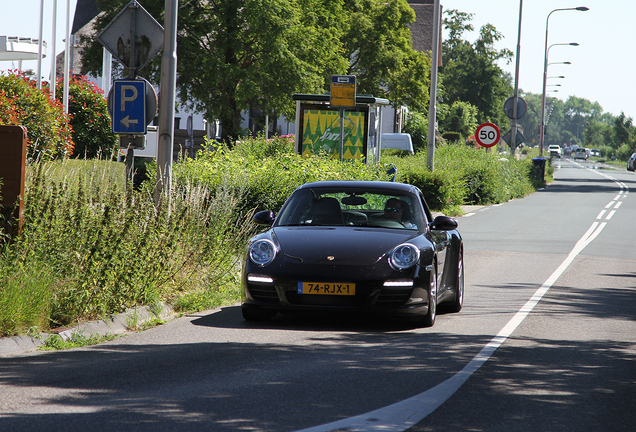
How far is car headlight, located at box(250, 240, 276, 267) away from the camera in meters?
7.98

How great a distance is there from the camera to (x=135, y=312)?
26.3ft

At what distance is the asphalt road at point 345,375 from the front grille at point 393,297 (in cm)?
A: 31

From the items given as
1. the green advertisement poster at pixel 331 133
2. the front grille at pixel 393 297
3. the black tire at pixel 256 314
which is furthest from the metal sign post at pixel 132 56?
the green advertisement poster at pixel 331 133

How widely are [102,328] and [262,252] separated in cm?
162

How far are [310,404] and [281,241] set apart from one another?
10.2 ft

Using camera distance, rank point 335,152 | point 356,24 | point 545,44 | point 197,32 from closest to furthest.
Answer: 1. point 335,152
2. point 197,32
3. point 356,24
4. point 545,44

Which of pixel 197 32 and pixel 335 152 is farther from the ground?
pixel 197 32

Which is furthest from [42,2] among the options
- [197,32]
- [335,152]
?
[335,152]

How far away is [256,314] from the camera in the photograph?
8.30 m

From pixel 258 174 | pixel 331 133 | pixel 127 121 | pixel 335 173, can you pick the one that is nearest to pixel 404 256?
pixel 127 121

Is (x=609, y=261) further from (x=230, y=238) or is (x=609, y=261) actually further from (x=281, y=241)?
(x=281, y=241)

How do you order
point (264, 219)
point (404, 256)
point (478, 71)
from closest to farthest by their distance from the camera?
point (404, 256), point (264, 219), point (478, 71)

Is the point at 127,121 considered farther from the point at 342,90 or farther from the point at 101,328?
the point at 342,90

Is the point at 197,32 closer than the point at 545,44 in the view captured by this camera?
Yes
